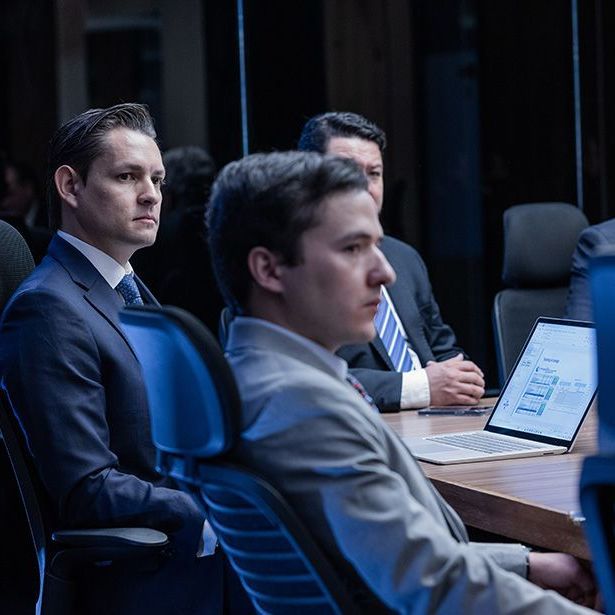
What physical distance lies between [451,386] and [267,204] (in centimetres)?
158

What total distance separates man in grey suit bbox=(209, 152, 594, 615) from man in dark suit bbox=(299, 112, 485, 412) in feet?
4.54

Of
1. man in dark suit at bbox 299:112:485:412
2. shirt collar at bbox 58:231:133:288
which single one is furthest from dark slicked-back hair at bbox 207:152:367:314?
man in dark suit at bbox 299:112:485:412

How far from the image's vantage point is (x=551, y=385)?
256 centimetres

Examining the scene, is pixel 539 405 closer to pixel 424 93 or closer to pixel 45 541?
pixel 45 541

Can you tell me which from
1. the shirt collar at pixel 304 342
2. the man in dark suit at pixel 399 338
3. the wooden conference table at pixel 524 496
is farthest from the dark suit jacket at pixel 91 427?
the man in dark suit at pixel 399 338

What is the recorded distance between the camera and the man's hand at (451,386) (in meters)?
3.10

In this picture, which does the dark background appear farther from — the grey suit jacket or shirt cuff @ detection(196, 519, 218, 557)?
the grey suit jacket

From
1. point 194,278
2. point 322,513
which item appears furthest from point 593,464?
point 194,278

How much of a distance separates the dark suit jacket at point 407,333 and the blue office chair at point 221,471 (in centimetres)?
149

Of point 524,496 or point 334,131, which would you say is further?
point 334,131

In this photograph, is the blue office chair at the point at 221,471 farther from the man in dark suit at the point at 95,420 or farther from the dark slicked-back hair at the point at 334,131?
the dark slicked-back hair at the point at 334,131

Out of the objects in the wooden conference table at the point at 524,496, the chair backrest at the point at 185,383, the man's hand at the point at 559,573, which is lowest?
the man's hand at the point at 559,573

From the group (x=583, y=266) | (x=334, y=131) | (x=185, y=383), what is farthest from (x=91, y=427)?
(x=583, y=266)

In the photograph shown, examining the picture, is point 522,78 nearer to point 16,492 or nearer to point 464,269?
point 464,269
